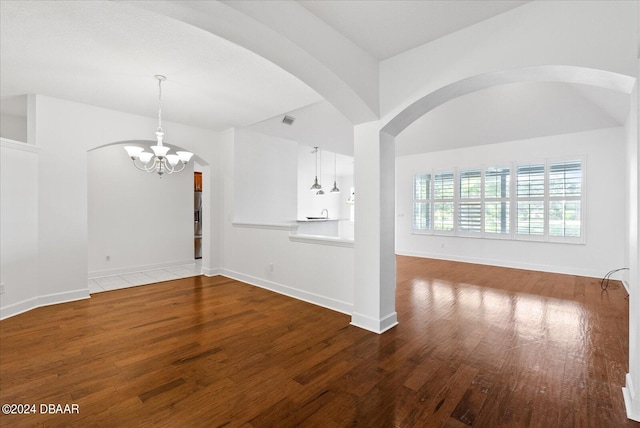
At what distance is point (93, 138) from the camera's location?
4406mm

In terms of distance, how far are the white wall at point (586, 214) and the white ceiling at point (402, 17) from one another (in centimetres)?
499

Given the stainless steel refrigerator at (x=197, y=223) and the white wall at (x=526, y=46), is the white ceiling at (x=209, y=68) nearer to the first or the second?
the white wall at (x=526, y=46)

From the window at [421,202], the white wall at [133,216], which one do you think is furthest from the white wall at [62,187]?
the window at [421,202]

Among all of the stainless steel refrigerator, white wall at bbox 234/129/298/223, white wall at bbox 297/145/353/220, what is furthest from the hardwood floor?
white wall at bbox 297/145/353/220

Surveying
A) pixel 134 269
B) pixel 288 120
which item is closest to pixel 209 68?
pixel 288 120

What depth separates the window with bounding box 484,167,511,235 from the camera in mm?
6602

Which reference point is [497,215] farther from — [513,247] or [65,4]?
[65,4]

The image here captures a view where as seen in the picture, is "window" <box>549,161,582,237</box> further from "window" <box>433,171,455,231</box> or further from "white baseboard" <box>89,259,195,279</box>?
"white baseboard" <box>89,259,195,279</box>

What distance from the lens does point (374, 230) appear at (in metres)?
3.16

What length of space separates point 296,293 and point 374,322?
1.56 meters

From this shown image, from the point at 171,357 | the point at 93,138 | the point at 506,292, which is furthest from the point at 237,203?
the point at 506,292

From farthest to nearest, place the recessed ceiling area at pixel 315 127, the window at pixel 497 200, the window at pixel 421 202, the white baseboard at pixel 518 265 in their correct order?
the window at pixel 421 202 < the window at pixel 497 200 < the white baseboard at pixel 518 265 < the recessed ceiling area at pixel 315 127

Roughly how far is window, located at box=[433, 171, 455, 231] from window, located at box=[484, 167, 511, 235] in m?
0.83

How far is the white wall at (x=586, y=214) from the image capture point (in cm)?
528
